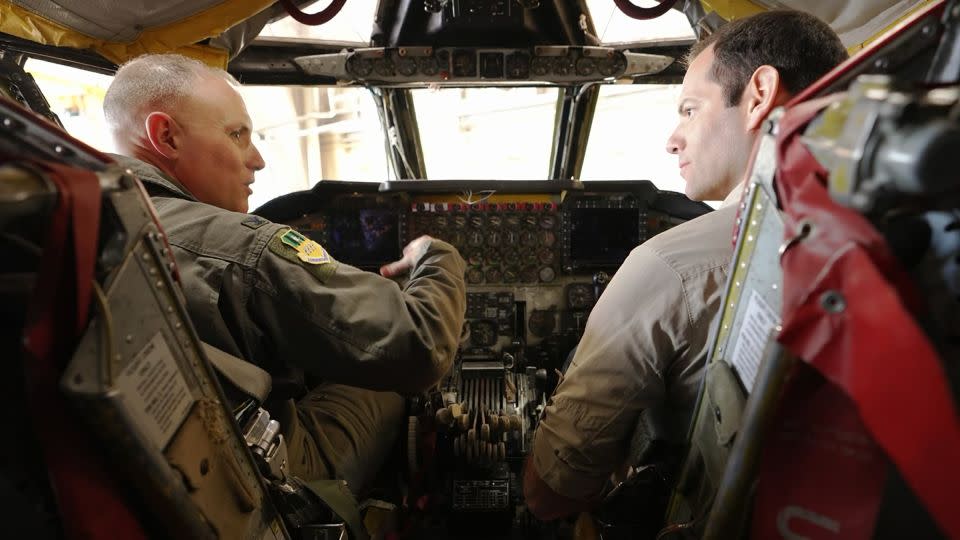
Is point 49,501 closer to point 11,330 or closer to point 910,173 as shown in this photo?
point 11,330

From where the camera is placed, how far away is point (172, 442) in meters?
0.68

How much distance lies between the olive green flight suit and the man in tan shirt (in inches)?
14.5

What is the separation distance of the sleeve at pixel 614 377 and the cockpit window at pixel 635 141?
720 cm

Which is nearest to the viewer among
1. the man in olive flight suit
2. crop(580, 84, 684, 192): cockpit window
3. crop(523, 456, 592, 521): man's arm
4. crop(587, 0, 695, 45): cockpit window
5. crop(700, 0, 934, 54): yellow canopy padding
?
the man in olive flight suit

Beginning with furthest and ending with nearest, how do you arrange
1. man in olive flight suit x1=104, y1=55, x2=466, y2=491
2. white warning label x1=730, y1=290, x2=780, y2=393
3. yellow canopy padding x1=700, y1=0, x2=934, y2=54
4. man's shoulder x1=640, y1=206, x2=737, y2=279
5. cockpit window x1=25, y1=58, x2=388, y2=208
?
cockpit window x1=25, y1=58, x2=388, y2=208
yellow canopy padding x1=700, y1=0, x2=934, y2=54
man in olive flight suit x1=104, y1=55, x2=466, y2=491
man's shoulder x1=640, y1=206, x2=737, y2=279
white warning label x1=730, y1=290, x2=780, y2=393

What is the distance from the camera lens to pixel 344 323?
1.12 m

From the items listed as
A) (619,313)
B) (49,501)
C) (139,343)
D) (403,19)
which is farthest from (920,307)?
(403,19)

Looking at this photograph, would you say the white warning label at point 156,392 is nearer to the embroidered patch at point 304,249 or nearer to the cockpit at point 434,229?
the cockpit at point 434,229

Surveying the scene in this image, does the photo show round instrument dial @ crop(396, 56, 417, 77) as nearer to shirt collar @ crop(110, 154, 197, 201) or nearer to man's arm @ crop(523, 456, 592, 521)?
shirt collar @ crop(110, 154, 197, 201)

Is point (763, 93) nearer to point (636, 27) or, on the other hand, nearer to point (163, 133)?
point (163, 133)

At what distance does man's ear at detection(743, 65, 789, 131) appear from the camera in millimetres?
1075

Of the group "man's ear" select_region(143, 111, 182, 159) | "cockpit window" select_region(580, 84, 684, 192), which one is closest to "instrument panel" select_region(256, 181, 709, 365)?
"man's ear" select_region(143, 111, 182, 159)

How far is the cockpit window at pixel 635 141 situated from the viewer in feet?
26.0

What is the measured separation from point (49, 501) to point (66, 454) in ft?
0.34
